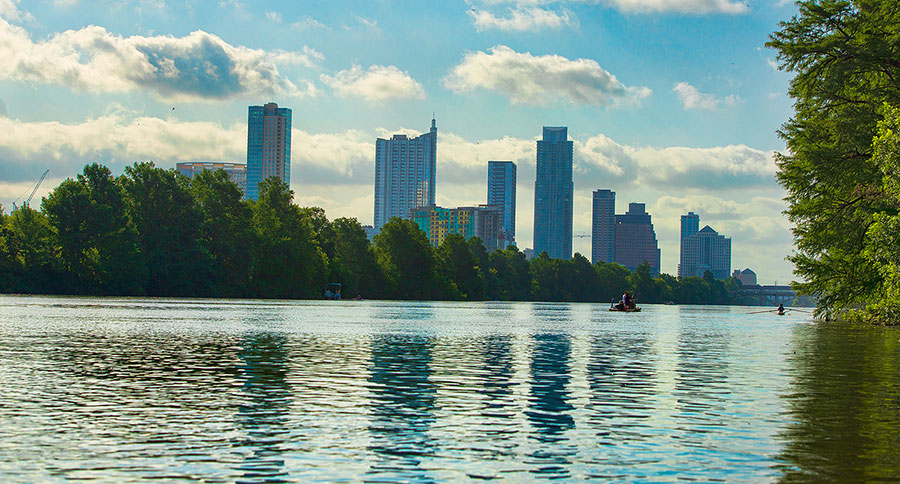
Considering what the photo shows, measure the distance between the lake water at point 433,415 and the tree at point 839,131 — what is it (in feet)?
80.1

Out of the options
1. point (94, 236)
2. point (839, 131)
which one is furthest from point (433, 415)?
point (94, 236)

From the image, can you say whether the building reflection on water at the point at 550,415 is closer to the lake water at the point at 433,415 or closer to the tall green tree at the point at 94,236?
the lake water at the point at 433,415

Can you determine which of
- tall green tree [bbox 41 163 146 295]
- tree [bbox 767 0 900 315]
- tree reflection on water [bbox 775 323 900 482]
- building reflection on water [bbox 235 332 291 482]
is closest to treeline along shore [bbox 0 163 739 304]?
tall green tree [bbox 41 163 146 295]

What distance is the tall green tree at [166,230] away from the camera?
150m

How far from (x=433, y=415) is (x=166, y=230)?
5513 inches

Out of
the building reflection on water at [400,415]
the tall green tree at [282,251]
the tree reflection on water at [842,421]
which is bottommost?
the building reflection on water at [400,415]

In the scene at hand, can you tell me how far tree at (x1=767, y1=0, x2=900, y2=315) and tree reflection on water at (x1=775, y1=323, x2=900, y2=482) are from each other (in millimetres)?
24685

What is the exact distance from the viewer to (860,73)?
5941cm

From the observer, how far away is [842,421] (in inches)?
741

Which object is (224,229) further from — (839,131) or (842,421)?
(842,421)

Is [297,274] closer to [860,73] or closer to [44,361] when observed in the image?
[860,73]

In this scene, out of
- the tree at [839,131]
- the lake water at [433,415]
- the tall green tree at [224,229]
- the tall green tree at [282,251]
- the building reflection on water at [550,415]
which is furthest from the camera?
the tall green tree at [282,251]

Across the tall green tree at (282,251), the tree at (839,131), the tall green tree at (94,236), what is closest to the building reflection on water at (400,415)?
the tree at (839,131)

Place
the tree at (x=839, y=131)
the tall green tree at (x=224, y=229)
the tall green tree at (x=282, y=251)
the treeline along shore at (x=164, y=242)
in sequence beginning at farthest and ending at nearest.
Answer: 1. the tall green tree at (x=282, y=251)
2. the tall green tree at (x=224, y=229)
3. the treeline along shore at (x=164, y=242)
4. the tree at (x=839, y=131)
